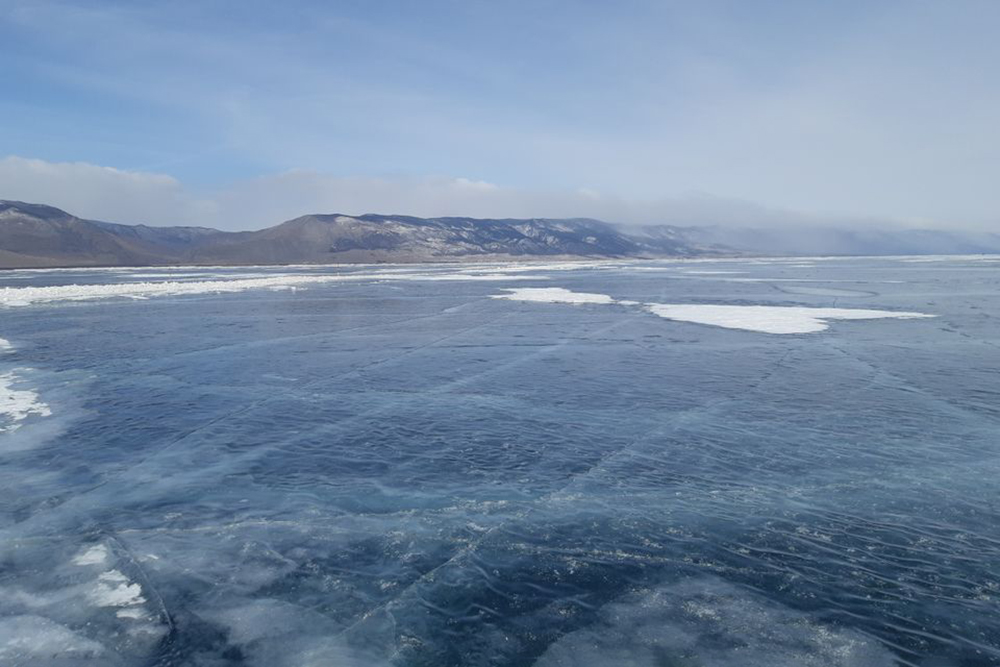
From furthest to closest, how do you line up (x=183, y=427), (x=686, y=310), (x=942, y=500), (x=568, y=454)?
(x=686, y=310), (x=183, y=427), (x=568, y=454), (x=942, y=500)

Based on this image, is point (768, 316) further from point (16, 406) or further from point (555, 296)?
point (16, 406)

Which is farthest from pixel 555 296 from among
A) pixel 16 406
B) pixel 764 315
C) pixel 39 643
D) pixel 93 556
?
pixel 39 643

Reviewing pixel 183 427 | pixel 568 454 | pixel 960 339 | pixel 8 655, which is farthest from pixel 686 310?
pixel 8 655

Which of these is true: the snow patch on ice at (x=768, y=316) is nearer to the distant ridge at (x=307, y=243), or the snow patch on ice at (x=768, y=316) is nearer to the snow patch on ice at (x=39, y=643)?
the snow patch on ice at (x=39, y=643)

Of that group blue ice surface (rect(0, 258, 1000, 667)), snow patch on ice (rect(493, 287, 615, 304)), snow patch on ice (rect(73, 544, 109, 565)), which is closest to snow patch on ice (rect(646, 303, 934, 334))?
snow patch on ice (rect(493, 287, 615, 304))

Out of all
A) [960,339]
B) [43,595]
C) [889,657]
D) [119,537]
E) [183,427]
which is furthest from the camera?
[960,339]

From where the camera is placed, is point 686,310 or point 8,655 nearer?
point 8,655

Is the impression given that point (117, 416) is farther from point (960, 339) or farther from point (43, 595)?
point (960, 339)
